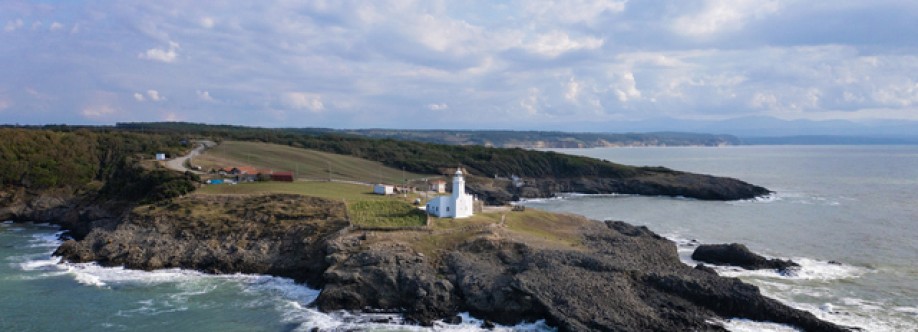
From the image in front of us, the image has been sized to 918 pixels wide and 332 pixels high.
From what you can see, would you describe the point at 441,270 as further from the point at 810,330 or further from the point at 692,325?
the point at 810,330

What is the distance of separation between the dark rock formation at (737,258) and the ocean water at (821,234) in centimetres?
111

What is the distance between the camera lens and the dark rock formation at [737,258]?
38.1 meters

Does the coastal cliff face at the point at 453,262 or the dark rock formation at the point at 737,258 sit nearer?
the coastal cliff face at the point at 453,262

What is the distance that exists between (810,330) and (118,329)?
103 feet

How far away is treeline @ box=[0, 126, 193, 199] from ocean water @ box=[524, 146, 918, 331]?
42376 mm

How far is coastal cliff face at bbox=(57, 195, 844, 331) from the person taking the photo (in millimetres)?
28094

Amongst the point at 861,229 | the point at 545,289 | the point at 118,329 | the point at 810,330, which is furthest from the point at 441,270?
the point at 861,229

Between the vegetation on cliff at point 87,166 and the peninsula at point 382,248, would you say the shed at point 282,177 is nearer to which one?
the peninsula at point 382,248

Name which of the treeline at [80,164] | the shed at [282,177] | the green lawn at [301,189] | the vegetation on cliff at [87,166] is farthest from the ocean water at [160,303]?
the shed at [282,177]

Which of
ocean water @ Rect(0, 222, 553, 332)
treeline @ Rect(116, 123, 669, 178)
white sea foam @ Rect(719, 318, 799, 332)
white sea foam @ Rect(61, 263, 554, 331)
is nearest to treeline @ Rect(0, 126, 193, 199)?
white sea foam @ Rect(61, 263, 554, 331)

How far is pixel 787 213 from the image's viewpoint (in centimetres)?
6231

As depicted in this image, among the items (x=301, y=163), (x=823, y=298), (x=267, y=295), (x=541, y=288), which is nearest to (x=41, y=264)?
(x=267, y=295)

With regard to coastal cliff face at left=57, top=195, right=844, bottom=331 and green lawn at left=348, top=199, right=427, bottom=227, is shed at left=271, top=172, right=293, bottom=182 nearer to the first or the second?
coastal cliff face at left=57, top=195, right=844, bottom=331

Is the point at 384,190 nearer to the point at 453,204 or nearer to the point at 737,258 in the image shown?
the point at 453,204
